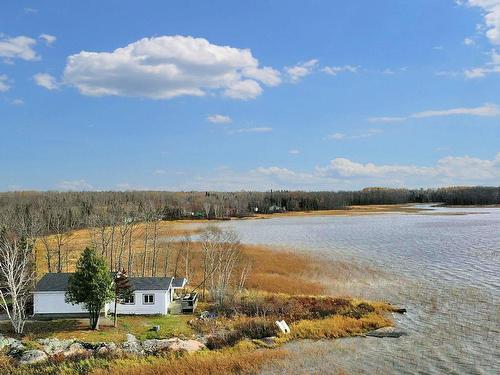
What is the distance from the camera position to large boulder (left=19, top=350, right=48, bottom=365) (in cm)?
2548

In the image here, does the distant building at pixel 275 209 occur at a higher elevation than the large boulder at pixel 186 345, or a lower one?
higher

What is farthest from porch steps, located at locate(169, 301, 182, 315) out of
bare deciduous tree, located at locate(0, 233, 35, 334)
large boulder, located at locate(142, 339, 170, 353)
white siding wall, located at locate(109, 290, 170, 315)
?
bare deciduous tree, located at locate(0, 233, 35, 334)

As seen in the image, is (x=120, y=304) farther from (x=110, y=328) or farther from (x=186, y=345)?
(x=186, y=345)

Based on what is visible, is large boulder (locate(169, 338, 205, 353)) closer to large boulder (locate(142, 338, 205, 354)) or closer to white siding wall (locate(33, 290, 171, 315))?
large boulder (locate(142, 338, 205, 354))

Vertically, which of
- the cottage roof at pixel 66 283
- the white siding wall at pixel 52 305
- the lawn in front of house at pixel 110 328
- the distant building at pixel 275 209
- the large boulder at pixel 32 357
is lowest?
the lawn in front of house at pixel 110 328

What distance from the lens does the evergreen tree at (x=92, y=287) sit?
3278cm

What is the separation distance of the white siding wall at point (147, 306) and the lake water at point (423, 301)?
12280 mm

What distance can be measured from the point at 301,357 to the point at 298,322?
20.3ft

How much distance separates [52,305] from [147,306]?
683cm

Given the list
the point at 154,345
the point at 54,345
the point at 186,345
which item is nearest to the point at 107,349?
the point at 154,345

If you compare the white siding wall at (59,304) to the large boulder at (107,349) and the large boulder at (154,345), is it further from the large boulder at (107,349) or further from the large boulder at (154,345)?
the large boulder at (107,349)

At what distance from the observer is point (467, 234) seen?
7925 centimetres

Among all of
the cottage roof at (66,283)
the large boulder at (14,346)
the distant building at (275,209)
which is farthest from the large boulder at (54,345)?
the distant building at (275,209)

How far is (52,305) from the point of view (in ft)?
120
